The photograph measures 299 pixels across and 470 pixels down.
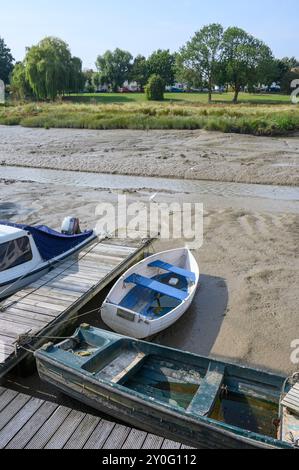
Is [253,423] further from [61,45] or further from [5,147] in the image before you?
[61,45]

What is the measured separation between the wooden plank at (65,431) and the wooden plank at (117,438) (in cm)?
50

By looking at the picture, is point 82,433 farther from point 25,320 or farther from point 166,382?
point 25,320

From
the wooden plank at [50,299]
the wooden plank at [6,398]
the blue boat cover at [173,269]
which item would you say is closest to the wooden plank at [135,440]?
the wooden plank at [6,398]

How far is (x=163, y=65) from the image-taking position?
99.5m

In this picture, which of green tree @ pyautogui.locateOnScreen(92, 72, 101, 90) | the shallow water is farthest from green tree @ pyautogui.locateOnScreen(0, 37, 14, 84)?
the shallow water

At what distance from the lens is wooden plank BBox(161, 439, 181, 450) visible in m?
5.52

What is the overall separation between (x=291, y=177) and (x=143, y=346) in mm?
16343

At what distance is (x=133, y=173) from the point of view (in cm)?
2377

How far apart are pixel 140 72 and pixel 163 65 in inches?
276

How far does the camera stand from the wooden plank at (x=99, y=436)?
5574mm

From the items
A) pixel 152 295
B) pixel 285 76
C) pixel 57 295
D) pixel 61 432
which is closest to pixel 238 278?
pixel 152 295

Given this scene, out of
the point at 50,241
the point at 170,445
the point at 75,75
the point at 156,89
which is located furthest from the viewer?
the point at 156,89

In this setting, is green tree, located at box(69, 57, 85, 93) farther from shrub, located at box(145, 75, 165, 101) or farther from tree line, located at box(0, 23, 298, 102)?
shrub, located at box(145, 75, 165, 101)

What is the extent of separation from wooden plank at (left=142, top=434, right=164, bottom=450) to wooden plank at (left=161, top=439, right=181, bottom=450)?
0.05m
